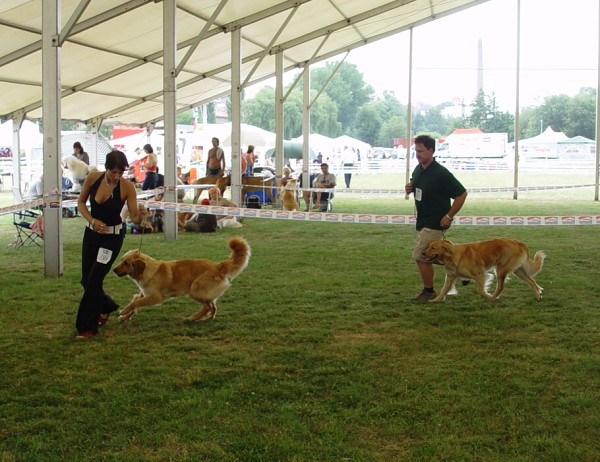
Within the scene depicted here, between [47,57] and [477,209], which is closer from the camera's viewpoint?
[47,57]

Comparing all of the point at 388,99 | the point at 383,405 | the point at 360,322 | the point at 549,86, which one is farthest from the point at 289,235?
the point at 388,99

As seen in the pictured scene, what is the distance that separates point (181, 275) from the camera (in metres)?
6.49

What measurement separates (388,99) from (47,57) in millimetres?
23729

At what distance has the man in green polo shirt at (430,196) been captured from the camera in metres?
7.36

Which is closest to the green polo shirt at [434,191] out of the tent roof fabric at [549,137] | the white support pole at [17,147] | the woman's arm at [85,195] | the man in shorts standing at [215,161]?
the woman's arm at [85,195]

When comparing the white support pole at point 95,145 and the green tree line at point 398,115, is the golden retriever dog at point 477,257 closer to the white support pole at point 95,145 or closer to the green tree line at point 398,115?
the green tree line at point 398,115

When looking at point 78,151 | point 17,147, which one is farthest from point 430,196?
point 17,147

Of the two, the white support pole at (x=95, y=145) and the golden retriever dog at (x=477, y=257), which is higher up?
the white support pole at (x=95, y=145)

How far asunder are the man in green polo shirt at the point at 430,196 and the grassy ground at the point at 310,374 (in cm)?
70

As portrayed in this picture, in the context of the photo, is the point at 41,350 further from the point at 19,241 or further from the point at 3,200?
the point at 3,200

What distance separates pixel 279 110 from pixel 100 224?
52.9 ft

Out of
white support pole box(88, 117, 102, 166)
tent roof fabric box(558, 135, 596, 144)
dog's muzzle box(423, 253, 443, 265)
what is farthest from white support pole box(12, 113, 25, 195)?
tent roof fabric box(558, 135, 596, 144)

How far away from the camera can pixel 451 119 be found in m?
26.6

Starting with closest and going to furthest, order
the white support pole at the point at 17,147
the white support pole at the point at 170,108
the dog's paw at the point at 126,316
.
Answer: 1. the dog's paw at the point at 126,316
2. the white support pole at the point at 170,108
3. the white support pole at the point at 17,147
